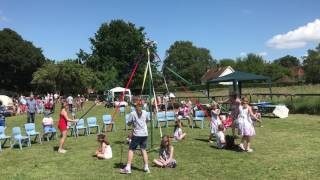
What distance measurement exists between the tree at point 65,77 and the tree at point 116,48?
407cm

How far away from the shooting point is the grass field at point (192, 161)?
33.2ft

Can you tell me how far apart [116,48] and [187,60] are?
46.4m

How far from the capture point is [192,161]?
38.1 feet

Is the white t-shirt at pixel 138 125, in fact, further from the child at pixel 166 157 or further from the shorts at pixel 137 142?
the child at pixel 166 157

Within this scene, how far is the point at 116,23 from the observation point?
70.1 meters

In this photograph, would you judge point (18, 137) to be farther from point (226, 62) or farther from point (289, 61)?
point (289, 61)

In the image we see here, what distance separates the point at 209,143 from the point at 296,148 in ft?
9.48

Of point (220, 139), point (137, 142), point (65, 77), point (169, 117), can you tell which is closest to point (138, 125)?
point (137, 142)

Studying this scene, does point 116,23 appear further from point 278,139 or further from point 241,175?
point 241,175

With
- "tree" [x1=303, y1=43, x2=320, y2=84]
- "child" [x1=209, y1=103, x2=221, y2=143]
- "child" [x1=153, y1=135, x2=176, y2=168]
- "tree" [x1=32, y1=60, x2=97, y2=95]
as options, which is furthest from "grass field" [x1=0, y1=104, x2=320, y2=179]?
"tree" [x1=303, y1=43, x2=320, y2=84]

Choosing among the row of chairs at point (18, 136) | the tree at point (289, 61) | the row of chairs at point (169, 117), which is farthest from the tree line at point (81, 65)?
the tree at point (289, 61)

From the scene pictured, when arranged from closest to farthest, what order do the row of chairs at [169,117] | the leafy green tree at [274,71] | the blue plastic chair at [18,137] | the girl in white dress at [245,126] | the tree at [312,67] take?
the girl in white dress at [245,126], the blue plastic chair at [18,137], the row of chairs at [169,117], the tree at [312,67], the leafy green tree at [274,71]

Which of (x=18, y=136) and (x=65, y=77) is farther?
(x=65, y=77)

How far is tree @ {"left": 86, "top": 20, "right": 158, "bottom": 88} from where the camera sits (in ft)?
221
